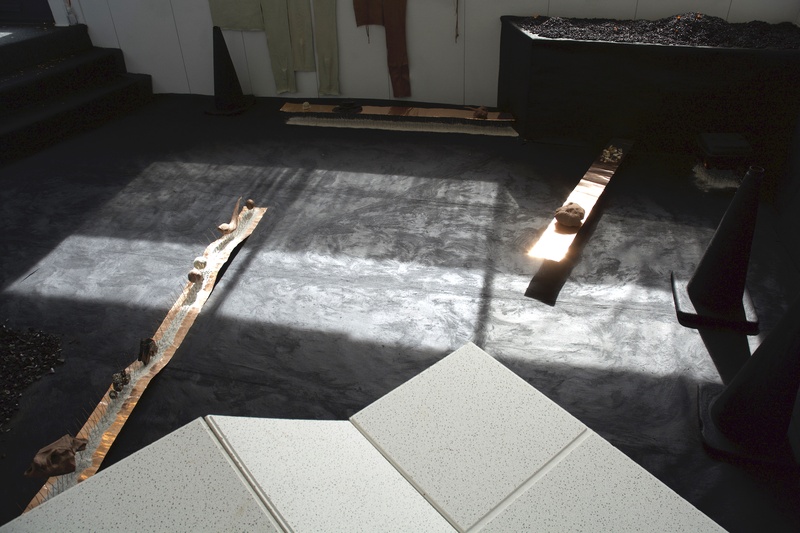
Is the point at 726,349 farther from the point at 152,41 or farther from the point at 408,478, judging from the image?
the point at 152,41

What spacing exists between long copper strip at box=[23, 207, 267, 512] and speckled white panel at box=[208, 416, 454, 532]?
584 mm

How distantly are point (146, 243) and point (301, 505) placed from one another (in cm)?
242

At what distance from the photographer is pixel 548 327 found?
2.68m

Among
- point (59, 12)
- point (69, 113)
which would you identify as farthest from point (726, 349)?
point (59, 12)

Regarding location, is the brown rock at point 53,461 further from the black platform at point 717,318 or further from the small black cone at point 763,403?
the black platform at point 717,318

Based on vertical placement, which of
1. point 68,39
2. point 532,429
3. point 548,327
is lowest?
point 548,327

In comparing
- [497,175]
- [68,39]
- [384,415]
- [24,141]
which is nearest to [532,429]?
[384,415]

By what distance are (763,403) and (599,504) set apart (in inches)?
31.3

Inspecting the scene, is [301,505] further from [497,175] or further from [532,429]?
[497,175]

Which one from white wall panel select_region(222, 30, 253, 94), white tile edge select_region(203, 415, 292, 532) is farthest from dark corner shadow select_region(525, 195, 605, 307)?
white wall panel select_region(222, 30, 253, 94)

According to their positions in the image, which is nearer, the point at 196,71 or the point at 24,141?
the point at 24,141

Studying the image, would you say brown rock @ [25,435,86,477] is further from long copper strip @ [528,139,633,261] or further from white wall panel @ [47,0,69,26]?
white wall panel @ [47,0,69,26]

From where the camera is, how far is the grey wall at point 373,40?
188 inches

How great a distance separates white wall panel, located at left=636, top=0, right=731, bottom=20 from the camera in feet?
15.0
